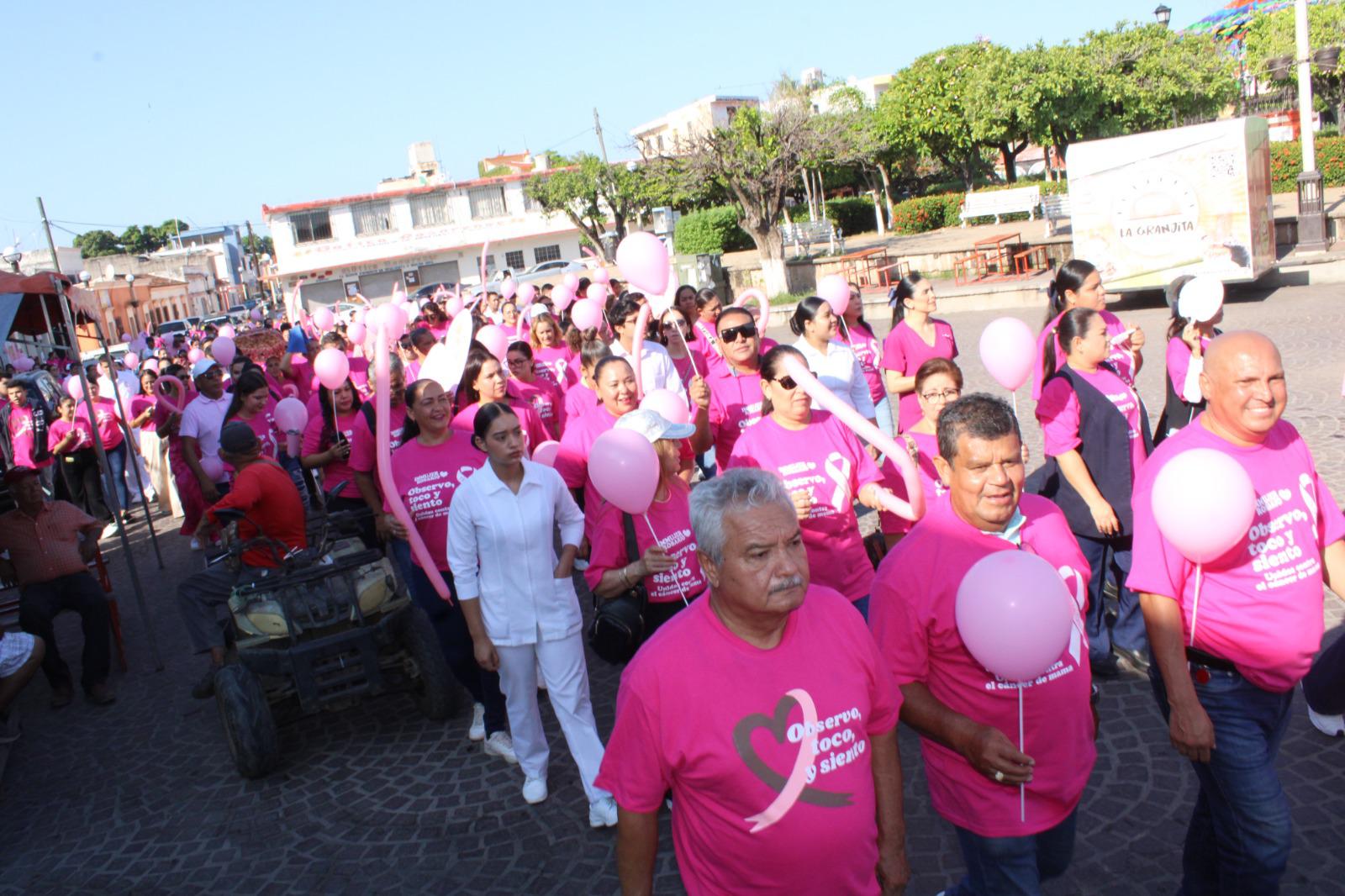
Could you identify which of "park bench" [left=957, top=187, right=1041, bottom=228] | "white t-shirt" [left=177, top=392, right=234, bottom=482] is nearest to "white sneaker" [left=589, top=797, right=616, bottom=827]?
"white t-shirt" [left=177, top=392, right=234, bottom=482]

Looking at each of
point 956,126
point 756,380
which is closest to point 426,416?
point 756,380

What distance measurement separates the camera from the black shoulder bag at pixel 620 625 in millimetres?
3670

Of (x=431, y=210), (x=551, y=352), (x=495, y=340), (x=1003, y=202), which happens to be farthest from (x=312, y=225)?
(x=495, y=340)

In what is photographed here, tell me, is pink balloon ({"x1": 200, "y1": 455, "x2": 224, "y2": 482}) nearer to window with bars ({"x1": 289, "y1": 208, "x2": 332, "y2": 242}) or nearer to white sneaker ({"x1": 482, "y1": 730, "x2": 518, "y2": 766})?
white sneaker ({"x1": 482, "y1": 730, "x2": 518, "y2": 766})

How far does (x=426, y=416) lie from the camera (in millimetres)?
5039

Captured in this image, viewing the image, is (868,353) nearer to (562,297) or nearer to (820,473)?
(820,473)

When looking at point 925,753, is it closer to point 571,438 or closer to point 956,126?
point 571,438

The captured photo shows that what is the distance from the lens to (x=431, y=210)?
182ft

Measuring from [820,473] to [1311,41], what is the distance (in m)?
46.1

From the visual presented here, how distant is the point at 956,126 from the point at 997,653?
A: 3908cm

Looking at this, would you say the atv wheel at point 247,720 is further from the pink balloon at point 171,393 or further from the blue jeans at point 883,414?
the pink balloon at point 171,393

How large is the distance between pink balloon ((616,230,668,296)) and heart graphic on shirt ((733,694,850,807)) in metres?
3.75

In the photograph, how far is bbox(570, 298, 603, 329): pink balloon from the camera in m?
8.31

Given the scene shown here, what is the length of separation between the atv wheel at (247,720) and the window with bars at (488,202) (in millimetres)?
53210
